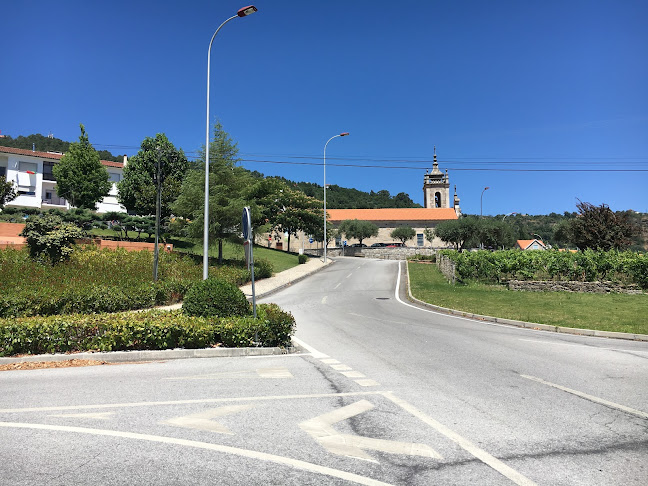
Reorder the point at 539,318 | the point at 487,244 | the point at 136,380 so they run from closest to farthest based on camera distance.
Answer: the point at 136,380 < the point at 539,318 < the point at 487,244

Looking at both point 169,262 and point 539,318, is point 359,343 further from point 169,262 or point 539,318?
point 169,262

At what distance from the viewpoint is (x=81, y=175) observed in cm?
4475

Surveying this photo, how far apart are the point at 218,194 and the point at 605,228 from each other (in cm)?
3526

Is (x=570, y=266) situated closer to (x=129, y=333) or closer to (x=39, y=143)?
(x=129, y=333)

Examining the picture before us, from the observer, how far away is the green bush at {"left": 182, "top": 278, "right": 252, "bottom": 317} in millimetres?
9734

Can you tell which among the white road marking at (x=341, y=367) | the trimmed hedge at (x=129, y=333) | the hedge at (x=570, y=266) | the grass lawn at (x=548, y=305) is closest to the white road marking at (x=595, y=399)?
the white road marking at (x=341, y=367)

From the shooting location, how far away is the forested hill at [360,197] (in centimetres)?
13012

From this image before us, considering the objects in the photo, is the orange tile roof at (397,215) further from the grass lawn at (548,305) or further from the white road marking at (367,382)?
the white road marking at (367,382)

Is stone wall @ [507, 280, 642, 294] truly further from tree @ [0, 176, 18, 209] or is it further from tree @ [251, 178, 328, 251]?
tree @ [0, 176, 18, 209]

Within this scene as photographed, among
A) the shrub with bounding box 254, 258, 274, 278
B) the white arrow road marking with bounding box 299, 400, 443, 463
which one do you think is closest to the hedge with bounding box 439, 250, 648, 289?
the shrub with bounding box 254, 258, 274, 278

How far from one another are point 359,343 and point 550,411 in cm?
514

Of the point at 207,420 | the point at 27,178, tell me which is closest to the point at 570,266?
the point at 207,420

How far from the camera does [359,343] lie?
32.5 ft

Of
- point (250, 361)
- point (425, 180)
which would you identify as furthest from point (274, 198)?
point (425, 180)
